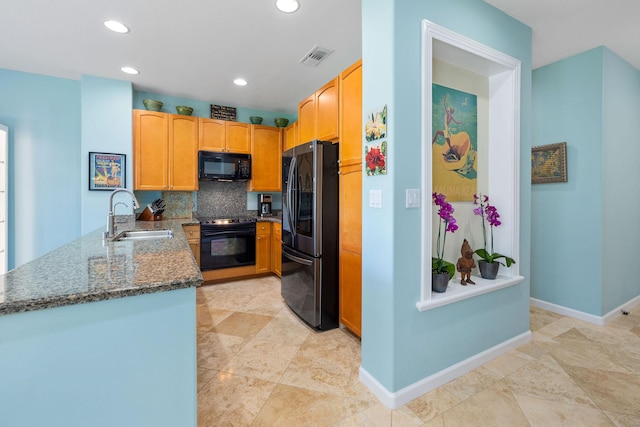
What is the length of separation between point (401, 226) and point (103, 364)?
57.0 inches

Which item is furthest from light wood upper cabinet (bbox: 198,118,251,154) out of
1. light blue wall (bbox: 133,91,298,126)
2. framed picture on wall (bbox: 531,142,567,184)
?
framed picture on wall (bbox: 531,142,567,184)

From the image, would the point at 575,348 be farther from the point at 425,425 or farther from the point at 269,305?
the point at 269,305

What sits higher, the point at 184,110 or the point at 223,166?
the point at 184,110

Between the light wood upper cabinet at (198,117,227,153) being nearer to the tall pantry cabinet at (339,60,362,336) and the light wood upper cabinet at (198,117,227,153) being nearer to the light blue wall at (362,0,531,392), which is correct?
the tall pantry cabinet at (339,60,362,336)

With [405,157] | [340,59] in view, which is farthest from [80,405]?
[340,59]

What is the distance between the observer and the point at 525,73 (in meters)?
2.27

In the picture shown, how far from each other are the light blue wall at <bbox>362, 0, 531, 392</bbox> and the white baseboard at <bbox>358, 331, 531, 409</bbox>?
32 mm

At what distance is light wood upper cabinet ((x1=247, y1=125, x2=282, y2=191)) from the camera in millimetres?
4371

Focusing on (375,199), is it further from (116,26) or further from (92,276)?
(116,26)

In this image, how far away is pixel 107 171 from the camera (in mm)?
3375

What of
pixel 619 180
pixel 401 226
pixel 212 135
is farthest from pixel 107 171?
pixel 619 180

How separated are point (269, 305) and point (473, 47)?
118 inches

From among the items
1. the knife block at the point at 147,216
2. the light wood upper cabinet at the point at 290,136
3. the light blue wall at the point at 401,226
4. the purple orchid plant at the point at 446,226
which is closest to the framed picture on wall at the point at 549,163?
the light blue wall at the point at 401,226

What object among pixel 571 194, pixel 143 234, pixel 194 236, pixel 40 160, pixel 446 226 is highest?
pixel 40 160
